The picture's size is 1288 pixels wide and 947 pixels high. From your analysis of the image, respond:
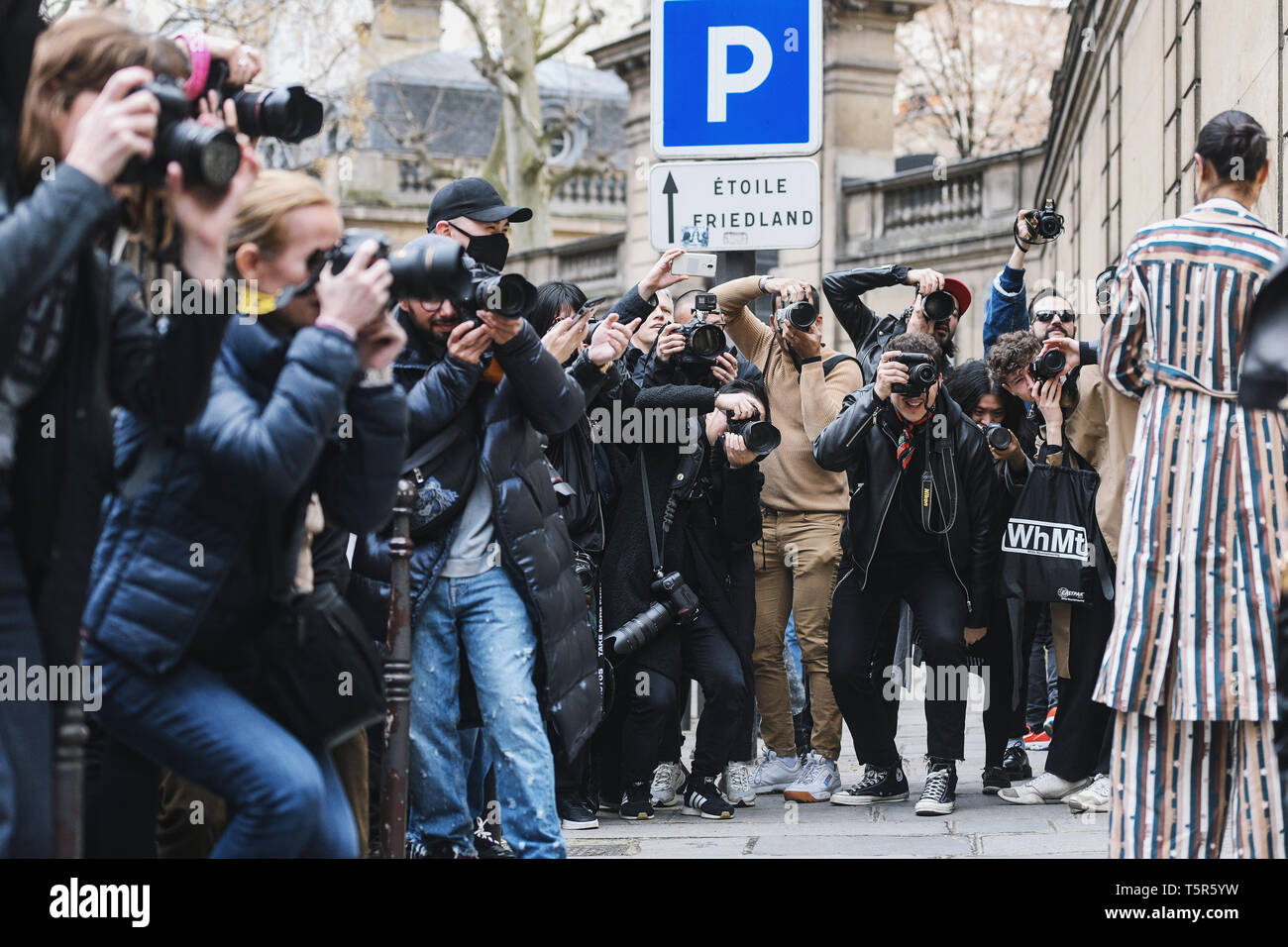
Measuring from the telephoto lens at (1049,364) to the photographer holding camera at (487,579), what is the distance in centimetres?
196

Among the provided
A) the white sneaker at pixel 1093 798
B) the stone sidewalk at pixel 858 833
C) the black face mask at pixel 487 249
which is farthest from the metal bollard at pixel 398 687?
the white sneaker at pixel 1093 798

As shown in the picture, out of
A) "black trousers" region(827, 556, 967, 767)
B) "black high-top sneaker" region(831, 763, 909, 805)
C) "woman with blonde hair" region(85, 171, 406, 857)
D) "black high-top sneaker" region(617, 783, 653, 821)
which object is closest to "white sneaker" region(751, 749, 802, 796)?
"black high-top sneaker" region(831, 763, 909, 805)

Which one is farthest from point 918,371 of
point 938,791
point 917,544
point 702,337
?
point 938,791

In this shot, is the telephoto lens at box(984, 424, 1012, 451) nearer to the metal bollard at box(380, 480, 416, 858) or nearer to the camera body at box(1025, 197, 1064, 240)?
the camera body at box(1025, 197, 1064, 240)

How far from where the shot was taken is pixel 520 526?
5.34m

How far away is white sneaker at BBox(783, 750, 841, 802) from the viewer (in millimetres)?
7594

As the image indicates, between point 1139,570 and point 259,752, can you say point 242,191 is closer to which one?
point 259,752

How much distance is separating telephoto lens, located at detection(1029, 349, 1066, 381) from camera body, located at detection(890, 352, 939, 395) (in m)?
0.41

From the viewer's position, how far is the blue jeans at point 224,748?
3.51 meters

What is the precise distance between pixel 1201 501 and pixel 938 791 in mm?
2776

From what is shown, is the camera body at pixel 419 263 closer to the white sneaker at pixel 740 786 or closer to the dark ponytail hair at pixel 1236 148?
the dark ponytail hair at pixel 1236 148

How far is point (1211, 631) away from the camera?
4.59 m

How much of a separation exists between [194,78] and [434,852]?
2.50m
